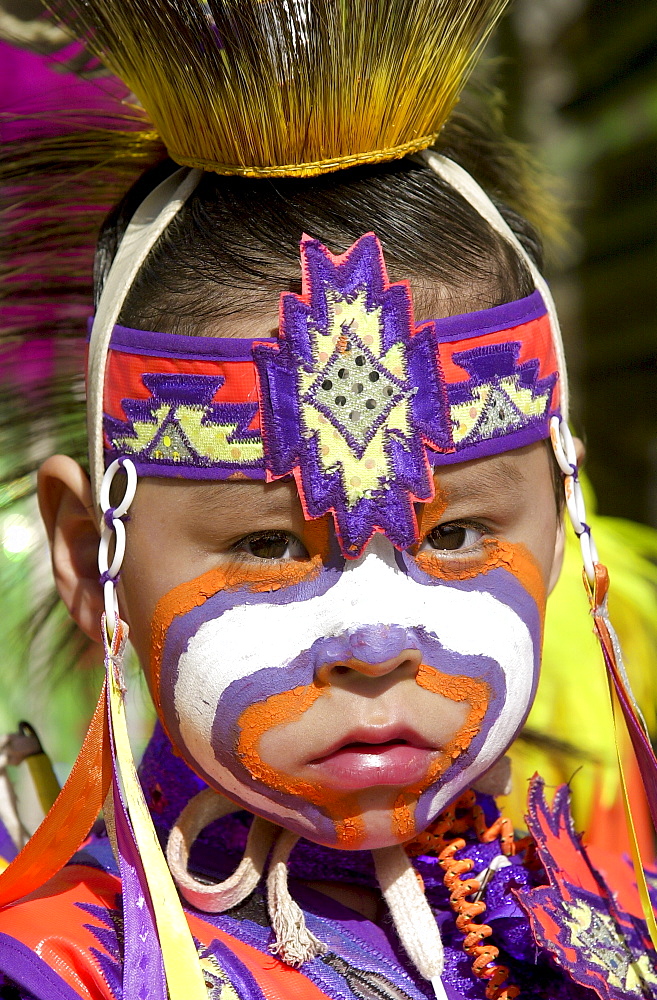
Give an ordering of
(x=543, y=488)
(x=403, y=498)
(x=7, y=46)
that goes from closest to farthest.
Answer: (x=403, y=498)
(x=543, y=488)
(x=7, y=46)

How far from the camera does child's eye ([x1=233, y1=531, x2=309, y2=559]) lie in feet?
3.82

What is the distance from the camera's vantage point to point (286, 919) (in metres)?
1.25

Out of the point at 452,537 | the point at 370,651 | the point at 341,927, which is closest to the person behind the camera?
the point at 370,651

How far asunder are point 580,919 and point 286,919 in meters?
0.32

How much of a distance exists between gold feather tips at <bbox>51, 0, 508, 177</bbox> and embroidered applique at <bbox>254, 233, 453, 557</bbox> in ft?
0.47

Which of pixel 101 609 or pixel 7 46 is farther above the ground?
pixel 7 46

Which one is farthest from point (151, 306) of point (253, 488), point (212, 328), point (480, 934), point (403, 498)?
point (480, 934)

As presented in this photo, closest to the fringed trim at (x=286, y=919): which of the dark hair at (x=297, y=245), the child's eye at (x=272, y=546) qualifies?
the child's eye at (x=272, y=546)

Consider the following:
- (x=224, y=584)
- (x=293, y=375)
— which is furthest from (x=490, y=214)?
(x=224, y=584)

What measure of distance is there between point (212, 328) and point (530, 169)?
66cm

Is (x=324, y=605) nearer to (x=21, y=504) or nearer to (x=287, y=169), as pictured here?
(x=287, y=169)

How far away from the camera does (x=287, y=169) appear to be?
122 centimetres

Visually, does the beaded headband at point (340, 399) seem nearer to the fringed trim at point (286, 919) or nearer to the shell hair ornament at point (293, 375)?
the shell hair ornament at point (293, 375)

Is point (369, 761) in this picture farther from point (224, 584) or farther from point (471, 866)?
point (471, 866)
